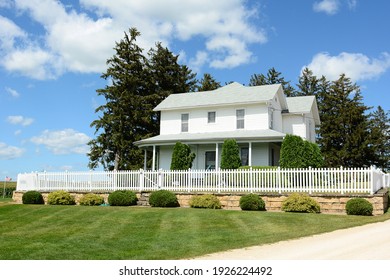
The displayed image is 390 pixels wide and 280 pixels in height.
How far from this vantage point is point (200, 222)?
14.4 m

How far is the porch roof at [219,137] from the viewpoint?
2678cm

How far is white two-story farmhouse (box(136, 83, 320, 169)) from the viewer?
29.0 m

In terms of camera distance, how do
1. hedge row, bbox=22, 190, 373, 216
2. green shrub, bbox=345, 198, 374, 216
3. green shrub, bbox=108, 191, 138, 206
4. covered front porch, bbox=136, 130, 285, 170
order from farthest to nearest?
covered front porch, bbox=136, 130, 285, 170 < green shrub, bbox=108, 191, 138, 206 < hedge row, bbox=22, 190, 373, 216 < green shrub, bbox=345, 198, 374, 216

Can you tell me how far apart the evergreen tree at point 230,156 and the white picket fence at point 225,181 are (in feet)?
17.6

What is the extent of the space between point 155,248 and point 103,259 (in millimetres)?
1527

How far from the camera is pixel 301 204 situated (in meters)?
17.2

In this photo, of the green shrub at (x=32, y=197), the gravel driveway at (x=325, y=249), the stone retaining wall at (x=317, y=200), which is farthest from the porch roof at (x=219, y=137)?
the gravel driveway at (x=325, y=249)

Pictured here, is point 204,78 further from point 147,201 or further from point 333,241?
point 333,241

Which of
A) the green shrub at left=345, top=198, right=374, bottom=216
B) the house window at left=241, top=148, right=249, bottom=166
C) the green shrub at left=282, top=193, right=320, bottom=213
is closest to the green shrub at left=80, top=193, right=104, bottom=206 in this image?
the green shrub at left=282, top=193, right=320, bottom=213

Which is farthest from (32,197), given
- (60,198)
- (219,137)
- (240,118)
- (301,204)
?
(240,118)

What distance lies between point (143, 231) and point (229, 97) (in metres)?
20.6

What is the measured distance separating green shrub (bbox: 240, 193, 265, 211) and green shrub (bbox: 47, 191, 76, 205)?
10105mm

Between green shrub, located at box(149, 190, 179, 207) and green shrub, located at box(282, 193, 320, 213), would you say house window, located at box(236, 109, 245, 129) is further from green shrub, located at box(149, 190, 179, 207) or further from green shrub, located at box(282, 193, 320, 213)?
green shrub, located at box(282, 193, 320, 213)

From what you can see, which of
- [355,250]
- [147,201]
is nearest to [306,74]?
[147,201]
